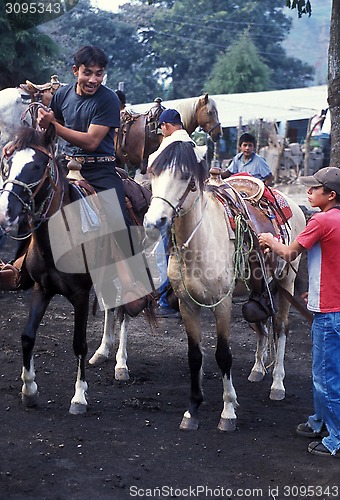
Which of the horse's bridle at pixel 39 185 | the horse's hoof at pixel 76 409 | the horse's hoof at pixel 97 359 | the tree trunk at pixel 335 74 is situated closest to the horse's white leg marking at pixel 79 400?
the horse's hoof at pixel 76 409

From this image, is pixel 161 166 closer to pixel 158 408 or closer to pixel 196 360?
pixel 196 360

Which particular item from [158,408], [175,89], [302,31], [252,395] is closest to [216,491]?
[158,408]

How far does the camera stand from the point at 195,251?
501 cm

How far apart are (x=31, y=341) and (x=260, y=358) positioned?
2225 millimetres

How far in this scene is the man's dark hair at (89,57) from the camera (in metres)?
5.40

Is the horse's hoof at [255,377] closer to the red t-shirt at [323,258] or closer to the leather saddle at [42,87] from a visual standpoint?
the red t-shirt at [323,258]

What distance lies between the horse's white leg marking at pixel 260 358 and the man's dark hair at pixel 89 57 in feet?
8.98

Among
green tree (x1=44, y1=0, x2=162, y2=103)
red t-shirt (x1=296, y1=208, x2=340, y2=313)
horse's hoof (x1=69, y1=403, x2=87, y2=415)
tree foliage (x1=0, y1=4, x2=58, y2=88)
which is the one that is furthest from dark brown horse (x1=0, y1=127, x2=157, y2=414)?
green tree (x1=44, y1=0, x2=162, y2=103)

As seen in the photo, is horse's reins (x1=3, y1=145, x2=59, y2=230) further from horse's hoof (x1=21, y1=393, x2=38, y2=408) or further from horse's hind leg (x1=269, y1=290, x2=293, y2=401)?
horse's hind leg (x1=269, y1=290, x2=293, y2=401)

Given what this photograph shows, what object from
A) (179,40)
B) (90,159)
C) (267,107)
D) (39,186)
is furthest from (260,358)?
(179,40)

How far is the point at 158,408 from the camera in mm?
5699

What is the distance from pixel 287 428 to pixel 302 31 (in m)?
118

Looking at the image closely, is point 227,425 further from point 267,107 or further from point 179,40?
point 179,40

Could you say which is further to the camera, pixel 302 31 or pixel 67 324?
pixel 302 31
